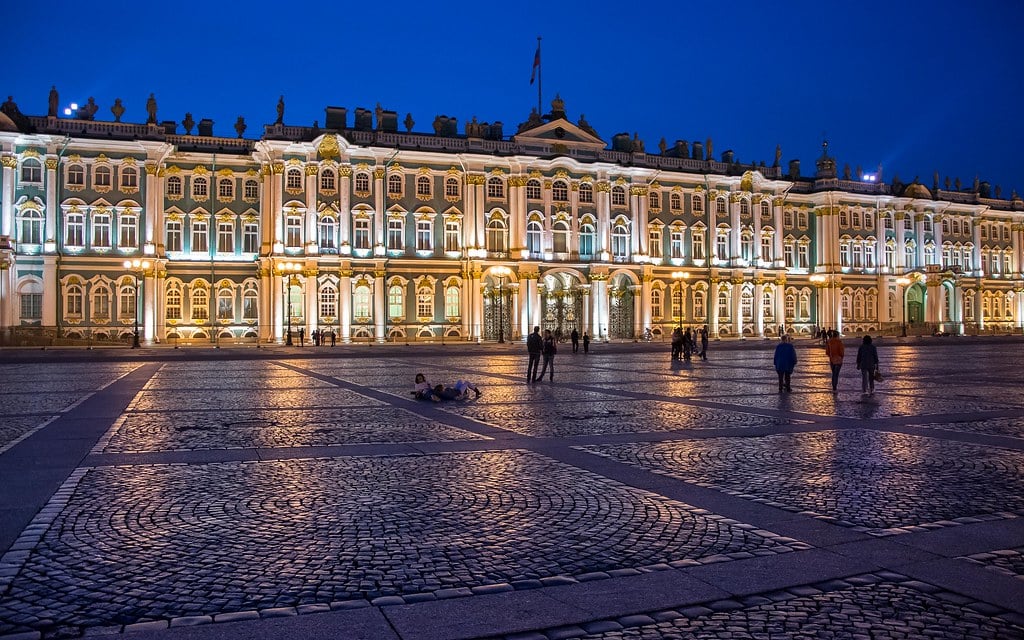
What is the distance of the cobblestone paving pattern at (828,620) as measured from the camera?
498cm

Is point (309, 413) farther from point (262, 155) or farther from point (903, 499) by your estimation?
point (262, 155)

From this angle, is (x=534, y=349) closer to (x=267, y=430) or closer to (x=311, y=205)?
(x=267, y=430)

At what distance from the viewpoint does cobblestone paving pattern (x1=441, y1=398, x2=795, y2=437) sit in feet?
45.5

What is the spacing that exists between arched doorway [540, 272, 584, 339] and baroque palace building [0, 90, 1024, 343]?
15 centimetres

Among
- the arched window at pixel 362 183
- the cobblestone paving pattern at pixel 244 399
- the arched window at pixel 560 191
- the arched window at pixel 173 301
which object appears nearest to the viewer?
the cobblestone paving pattern at pixel 244 399

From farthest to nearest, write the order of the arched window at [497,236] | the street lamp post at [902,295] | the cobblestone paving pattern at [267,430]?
the street lamp post at [902,295] → the arched window at [497,236] → the cobblestone paving pattern at [267,430]

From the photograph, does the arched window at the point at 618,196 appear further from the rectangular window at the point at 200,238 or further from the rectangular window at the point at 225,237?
the rectangular window at the point at 200,238

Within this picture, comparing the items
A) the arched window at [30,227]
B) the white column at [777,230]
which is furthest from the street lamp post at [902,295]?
the arched window at [30,227]

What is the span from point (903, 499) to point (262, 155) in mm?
54306

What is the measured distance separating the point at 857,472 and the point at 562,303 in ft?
180

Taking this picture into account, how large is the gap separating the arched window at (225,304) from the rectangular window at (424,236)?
12.7 m

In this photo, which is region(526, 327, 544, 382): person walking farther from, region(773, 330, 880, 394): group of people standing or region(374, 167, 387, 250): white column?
region(374, 167, 387, 250): white column

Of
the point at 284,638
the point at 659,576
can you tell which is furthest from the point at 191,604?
the point at 659,576

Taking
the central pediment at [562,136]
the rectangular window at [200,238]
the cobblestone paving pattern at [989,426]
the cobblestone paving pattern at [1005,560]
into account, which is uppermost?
the central pediment at [562,136]
